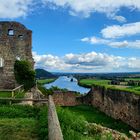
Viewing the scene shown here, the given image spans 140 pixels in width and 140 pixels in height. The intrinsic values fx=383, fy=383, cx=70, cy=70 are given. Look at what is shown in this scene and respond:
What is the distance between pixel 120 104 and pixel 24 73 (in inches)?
452

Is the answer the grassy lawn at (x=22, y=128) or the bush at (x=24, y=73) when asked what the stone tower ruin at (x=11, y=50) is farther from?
→ the grassy lawn at (x=22, y=128)

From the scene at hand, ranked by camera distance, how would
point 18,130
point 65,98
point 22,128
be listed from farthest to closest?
point 65,98, point 22,128, point 18,130

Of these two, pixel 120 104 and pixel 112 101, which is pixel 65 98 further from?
pixel 120 104

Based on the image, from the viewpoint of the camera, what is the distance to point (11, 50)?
34219 millimetres

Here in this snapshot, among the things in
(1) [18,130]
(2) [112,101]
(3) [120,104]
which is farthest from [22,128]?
(2) [112,101]

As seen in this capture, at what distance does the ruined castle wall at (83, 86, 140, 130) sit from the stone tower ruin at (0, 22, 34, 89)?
7.38 m

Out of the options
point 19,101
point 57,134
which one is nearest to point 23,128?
point 57,134

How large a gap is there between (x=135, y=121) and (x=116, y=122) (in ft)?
9.25

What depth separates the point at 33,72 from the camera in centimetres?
3341

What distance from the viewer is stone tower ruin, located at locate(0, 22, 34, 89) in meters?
34.1

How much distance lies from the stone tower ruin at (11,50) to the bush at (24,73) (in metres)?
0.65

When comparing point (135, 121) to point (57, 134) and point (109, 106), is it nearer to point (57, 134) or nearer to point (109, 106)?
point (109, 106)

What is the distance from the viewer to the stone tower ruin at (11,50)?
112 ft

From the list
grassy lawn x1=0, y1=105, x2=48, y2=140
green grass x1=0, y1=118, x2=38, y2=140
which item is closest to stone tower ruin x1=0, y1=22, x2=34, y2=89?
grassy lawn x1=0, y1=105, x2=48, y2=140
